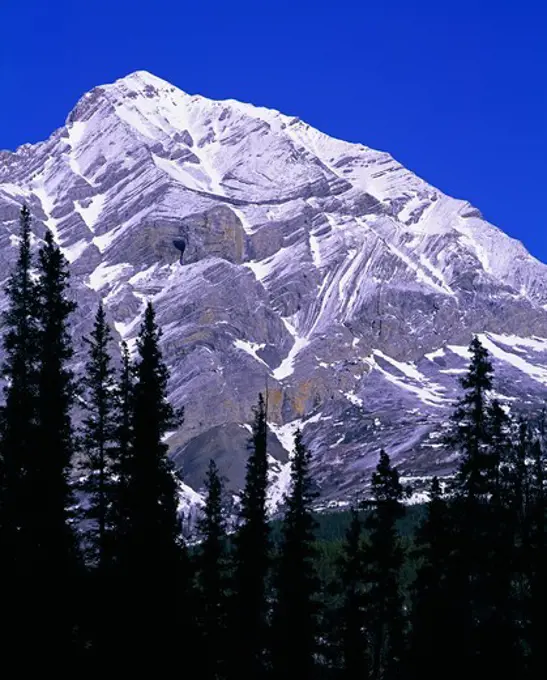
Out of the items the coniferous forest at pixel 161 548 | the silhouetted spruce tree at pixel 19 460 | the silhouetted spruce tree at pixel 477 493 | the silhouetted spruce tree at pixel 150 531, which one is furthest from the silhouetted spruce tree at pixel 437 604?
the silhouetted spruce tree at pixel 19 460

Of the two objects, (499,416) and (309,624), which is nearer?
(499,416)

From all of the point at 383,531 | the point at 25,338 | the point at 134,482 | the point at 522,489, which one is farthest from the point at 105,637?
the point at 522,489

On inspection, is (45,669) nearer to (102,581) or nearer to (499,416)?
(102,581)

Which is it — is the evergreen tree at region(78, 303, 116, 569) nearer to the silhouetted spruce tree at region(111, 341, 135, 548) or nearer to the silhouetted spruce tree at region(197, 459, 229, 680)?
the silhouetted spruce tree at region(111, 341, 135, 548)

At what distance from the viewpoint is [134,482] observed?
1449 inches

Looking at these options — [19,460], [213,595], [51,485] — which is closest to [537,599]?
[213,595]

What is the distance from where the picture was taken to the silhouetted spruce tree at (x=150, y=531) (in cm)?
3422

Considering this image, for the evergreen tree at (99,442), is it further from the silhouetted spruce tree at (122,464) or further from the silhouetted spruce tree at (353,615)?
the silhouetted spruce tree at (353,615)

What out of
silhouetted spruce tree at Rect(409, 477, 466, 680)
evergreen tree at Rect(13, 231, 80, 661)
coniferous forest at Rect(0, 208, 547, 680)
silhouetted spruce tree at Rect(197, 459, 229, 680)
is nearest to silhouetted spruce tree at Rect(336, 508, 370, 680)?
coniferous forest at Rect(0, 208, 547, 680)

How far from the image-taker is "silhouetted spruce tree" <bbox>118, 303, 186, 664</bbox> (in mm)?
34219

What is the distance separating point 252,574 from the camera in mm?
52969

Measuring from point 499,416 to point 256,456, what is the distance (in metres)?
16.7

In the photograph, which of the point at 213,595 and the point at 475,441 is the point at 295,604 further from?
the point at 475,441

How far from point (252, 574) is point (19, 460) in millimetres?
19016
